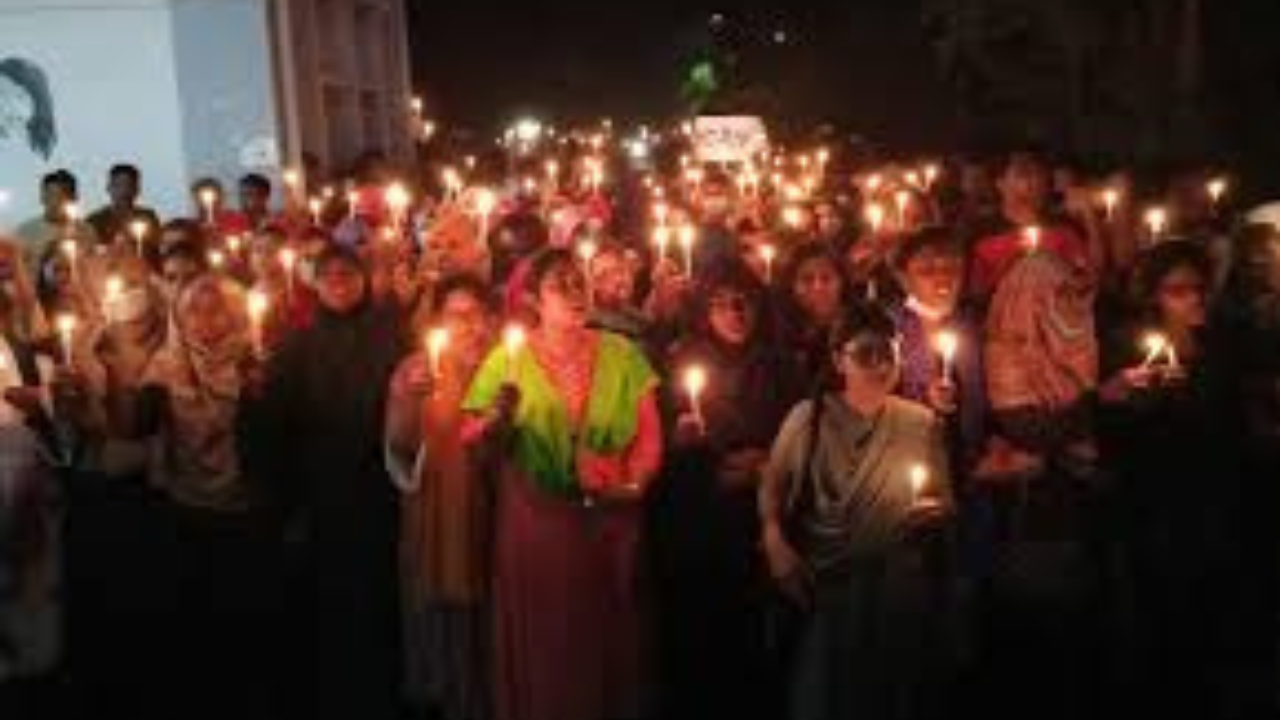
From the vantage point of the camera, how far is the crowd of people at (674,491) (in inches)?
233

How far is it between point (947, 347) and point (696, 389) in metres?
0.81

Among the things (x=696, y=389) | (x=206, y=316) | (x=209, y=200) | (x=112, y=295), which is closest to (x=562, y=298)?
(x=696, y=389)

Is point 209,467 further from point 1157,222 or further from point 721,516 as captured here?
point 1157,222

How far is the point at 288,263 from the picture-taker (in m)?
9.41

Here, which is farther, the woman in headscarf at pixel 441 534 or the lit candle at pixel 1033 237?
the lit candle at pixel 1033 237

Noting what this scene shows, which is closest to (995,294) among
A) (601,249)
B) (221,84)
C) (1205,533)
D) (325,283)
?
(1205,533)

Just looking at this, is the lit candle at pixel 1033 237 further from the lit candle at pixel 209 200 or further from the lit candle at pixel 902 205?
the lit candle at pixel 209 200

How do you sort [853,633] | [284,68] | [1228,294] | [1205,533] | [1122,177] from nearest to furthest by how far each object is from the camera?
[853,633] → [1205,533] → [1228,294] → [1122,177] → [284,68]

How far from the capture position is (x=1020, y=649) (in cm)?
743

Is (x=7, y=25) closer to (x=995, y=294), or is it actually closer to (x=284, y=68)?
(x=284, y=68)

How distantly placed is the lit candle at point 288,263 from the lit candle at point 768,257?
88.8 inches

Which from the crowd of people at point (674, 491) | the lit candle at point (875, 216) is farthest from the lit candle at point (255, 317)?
the lit candle at point (875, 216)

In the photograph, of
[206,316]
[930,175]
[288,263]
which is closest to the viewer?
[206,316]

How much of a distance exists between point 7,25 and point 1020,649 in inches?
505
